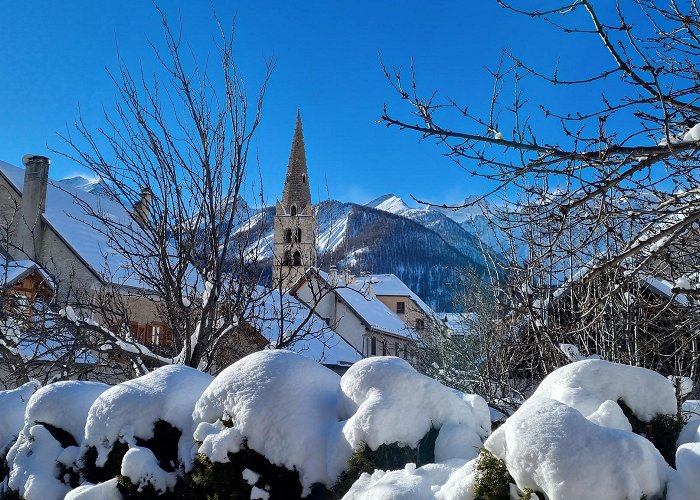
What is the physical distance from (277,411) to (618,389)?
1.94 m

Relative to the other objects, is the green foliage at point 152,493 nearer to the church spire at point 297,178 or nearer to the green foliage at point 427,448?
the green foliage at point 427,448

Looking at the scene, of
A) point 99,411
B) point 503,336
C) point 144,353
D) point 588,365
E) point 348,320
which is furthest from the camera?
point 348,320

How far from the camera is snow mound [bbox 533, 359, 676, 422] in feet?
10.8

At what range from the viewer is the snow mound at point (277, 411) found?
3.78 meters

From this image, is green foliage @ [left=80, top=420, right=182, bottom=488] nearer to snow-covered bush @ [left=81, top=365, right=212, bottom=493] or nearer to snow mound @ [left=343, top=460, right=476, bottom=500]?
snow-covered bush @ [left=81, top=365, right=212, bottom=493]

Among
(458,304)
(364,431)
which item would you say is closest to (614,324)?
(364,431)

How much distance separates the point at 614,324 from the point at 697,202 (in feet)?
15.3

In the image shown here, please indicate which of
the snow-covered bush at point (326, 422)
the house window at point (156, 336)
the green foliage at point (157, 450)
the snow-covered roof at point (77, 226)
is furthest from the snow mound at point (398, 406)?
the snow-covered roof at point (77, 226)

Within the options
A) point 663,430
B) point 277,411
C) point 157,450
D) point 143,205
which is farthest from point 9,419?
point 663,430

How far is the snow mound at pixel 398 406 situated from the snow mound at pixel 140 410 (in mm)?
1274

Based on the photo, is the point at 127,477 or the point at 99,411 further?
the point at 99,411

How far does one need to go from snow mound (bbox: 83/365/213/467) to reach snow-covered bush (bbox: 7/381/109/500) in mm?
311

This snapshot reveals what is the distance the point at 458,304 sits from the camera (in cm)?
2845

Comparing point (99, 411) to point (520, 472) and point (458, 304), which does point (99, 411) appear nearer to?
point (520, 472)
